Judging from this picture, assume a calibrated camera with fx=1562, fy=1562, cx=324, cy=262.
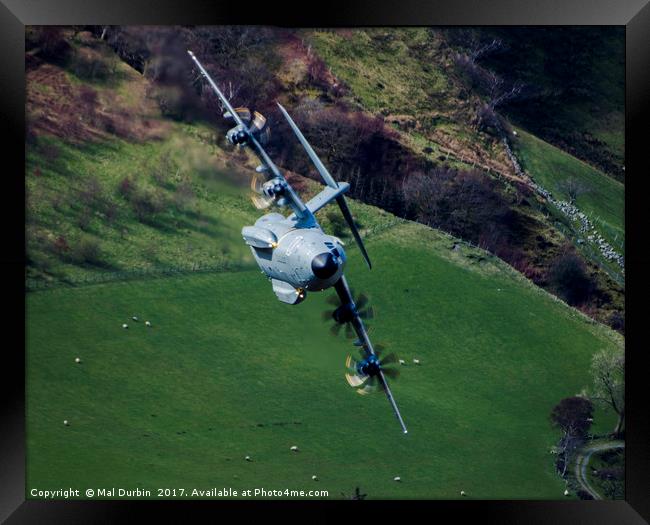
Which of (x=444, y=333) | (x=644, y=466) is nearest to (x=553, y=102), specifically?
(x=444, y=333)

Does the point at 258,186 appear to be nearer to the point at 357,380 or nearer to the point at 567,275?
the point at 357,380

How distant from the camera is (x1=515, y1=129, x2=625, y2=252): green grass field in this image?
4019 centimetres

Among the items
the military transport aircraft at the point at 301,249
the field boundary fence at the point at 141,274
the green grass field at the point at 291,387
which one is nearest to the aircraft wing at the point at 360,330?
the military transport aircraft at the point at 301,249

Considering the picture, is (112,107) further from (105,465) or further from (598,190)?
(598,190)

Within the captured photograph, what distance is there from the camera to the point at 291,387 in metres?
40.8

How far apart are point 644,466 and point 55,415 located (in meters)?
14.9

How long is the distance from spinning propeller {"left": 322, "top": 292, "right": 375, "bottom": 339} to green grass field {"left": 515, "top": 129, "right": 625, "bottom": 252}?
680cm

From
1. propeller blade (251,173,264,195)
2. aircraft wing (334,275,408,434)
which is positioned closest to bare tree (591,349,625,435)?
aircraft wing (334,275,408,434)

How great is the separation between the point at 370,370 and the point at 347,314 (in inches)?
59.4

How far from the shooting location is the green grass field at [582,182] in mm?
40188

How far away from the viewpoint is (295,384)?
1604 inches

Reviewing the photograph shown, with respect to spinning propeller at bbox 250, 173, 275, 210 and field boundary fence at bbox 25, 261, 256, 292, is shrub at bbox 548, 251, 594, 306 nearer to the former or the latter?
field boundary fence at bbox 25, 261, 256, 292

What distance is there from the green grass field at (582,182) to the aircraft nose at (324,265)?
8473mm

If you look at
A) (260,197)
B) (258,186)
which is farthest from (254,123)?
(260,197)
